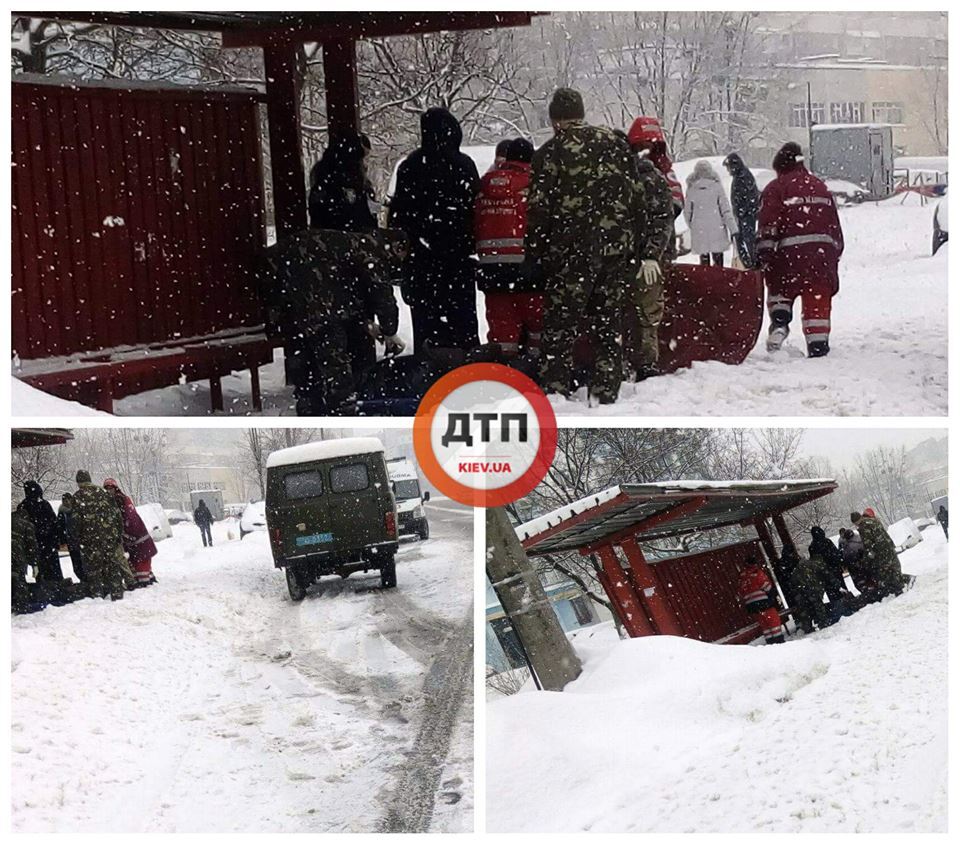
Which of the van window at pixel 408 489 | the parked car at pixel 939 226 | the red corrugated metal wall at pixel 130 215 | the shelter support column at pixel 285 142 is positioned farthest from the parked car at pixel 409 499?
the parked car at pixel 939 226

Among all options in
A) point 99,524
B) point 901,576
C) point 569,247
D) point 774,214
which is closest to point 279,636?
point 99,524

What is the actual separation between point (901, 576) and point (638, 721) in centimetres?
123

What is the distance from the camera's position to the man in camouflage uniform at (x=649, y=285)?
4852 mm

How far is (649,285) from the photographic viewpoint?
16.2 ft

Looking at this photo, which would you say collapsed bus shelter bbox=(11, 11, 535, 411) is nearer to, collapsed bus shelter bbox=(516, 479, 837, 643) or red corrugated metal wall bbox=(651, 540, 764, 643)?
collapsed bus shelter bbox=(516, 479, 837, 643)

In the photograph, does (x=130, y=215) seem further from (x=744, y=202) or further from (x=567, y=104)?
(x=744, y=202)

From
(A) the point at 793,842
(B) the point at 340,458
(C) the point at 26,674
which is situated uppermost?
(B) the point at 340,458

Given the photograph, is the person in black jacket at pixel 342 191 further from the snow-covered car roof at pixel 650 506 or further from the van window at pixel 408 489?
the snow-covered car roof at pixel 650 506

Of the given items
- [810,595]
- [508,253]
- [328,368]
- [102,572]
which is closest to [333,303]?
[328,368]

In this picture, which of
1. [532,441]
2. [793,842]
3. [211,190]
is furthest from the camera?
[211,190]

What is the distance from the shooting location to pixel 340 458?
4414 mm

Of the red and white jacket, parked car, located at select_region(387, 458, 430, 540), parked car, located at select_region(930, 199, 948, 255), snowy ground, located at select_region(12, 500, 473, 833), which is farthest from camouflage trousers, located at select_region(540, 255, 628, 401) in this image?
parked car, located at select_region(930, 199, 948, 255)

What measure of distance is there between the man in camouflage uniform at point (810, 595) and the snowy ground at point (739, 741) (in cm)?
39
